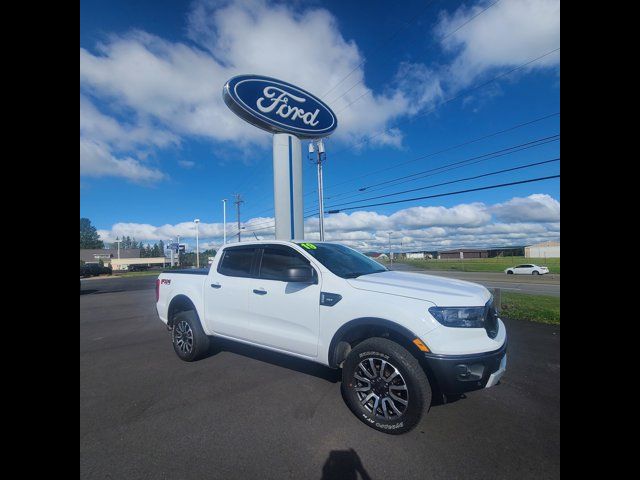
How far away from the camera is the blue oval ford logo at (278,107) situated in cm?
820

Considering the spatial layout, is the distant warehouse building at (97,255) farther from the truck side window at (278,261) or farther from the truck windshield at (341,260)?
the truck windshield at (341,260)

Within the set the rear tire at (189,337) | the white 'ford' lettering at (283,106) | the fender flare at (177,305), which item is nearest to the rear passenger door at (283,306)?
the rear tire at (189,337)

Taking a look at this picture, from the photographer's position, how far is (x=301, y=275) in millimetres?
3305

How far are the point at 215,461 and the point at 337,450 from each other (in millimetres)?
990

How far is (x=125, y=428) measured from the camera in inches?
112

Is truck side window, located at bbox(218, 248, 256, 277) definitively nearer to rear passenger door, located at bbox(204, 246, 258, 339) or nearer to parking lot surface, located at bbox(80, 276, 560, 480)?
rear passenger door, located at bbox(204, 246, 258, 339)

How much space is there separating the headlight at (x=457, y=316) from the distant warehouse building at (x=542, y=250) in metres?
75.2

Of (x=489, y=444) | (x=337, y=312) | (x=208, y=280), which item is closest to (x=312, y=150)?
(x=208, y=280)

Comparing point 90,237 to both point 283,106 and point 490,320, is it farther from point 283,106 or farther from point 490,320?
point 490,320

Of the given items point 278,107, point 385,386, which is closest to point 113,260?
point 278,107

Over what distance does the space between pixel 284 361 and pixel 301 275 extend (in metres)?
1.98

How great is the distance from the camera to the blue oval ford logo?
8195 mm

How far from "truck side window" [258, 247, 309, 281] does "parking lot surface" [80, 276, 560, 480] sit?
1377mm
